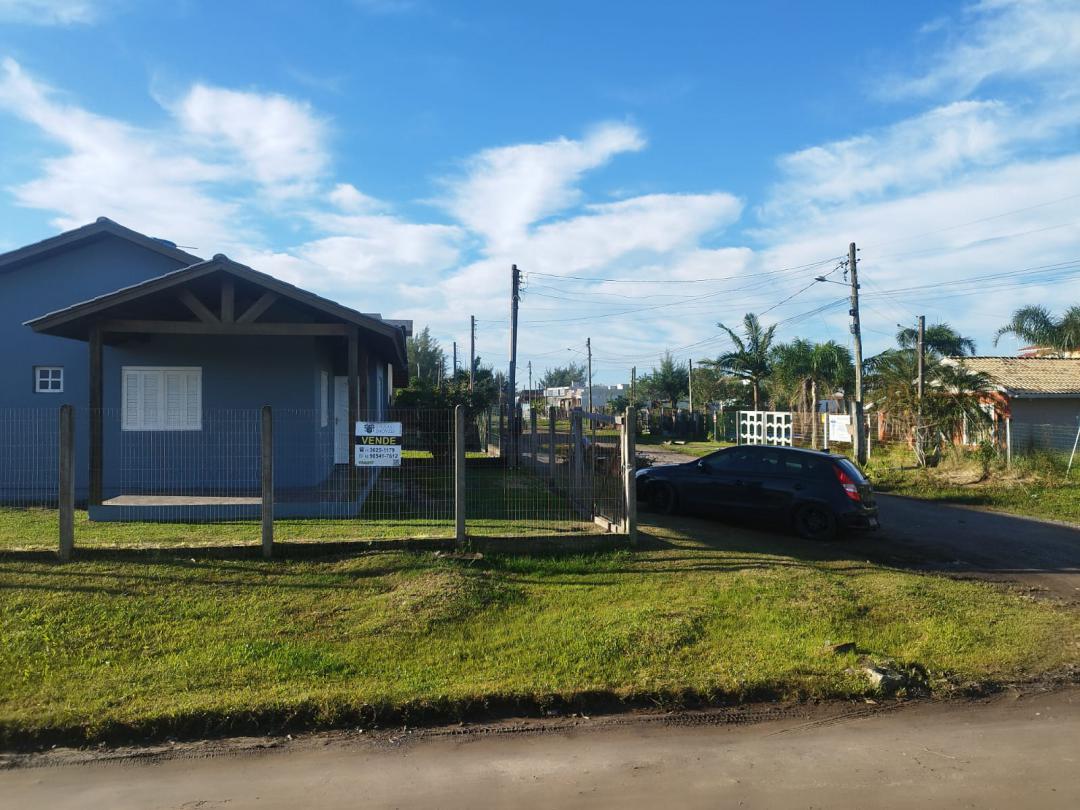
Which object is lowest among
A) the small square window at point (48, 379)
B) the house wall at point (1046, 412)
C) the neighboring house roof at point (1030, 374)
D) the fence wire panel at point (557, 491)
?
the fence wire panel at point (557, 491)

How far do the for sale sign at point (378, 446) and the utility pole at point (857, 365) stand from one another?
56.9 ft

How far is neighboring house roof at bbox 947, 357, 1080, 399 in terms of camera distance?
25.0 metres

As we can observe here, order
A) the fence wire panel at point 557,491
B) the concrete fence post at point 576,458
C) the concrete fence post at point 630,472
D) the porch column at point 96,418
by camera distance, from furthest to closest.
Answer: the concrete fence post at point 576,458 → the porch column at point 96,418 → the fence wire panel at point 557,491 → the concrete fence post at point 630,472

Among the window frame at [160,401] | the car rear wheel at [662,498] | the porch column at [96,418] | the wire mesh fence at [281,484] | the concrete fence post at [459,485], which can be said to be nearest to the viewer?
the concrete fence post at [459,485]

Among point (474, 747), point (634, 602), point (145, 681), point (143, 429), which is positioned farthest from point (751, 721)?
point (143, 429)

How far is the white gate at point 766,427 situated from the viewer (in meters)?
32.2

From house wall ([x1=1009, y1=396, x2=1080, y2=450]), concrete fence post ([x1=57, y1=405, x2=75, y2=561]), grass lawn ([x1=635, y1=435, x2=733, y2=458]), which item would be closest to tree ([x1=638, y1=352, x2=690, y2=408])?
grass lawn ([x1=635, y1=435, x2=733, y2=458])

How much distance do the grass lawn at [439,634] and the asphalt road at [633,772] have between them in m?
0.44

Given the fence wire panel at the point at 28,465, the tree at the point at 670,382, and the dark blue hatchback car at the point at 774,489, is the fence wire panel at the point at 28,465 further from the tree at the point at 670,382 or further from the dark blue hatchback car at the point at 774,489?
the tree at the point at 670,382

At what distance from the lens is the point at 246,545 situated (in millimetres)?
8117

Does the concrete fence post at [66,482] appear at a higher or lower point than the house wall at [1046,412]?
lower

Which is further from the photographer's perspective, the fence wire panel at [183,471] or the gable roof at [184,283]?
the gable roof at [184,283]

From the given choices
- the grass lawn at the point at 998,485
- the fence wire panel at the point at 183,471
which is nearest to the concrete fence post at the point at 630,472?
the fence wire panel at the point at 183,471

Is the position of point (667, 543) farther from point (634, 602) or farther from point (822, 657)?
point (822, 657)
